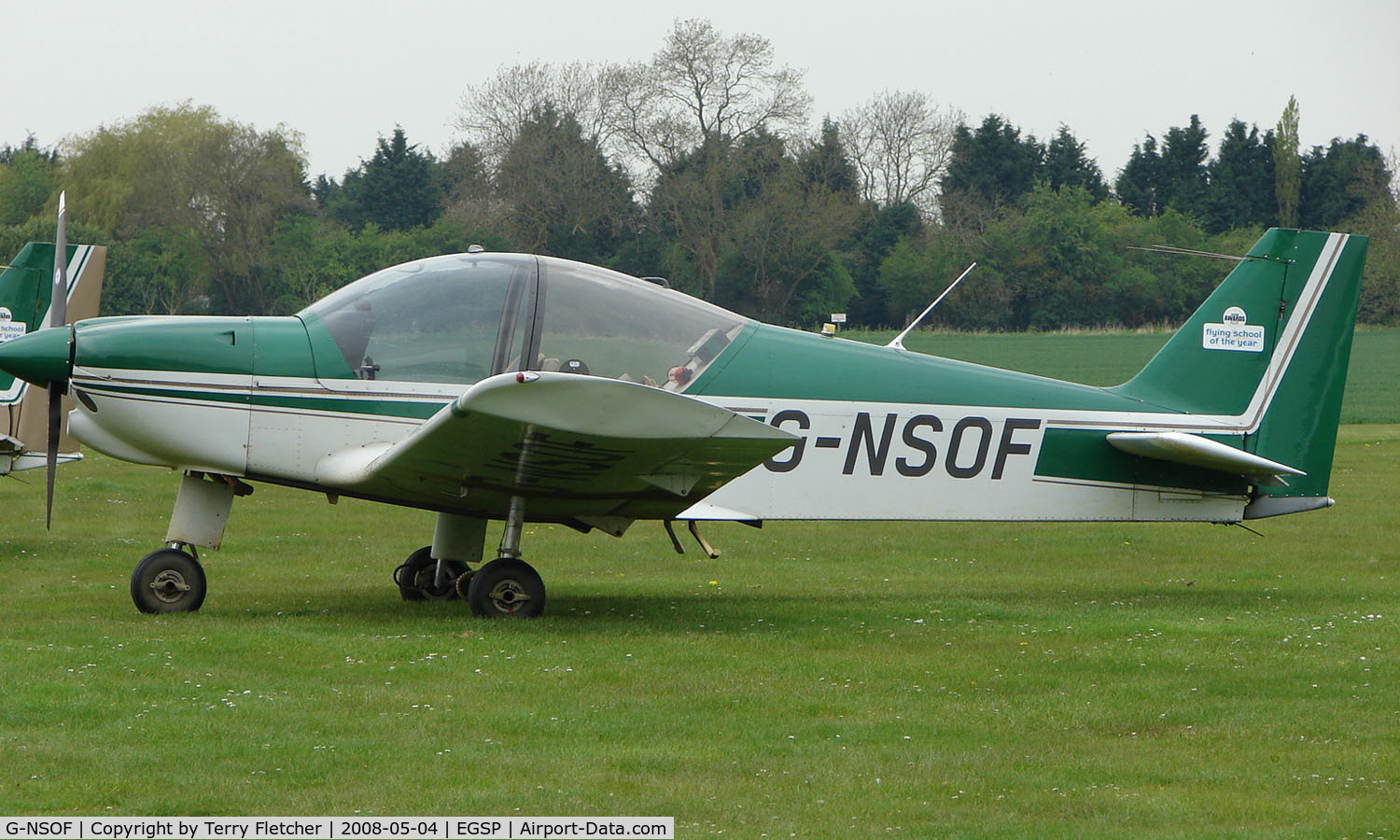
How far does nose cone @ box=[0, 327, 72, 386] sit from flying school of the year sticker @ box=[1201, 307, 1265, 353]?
23.4 feet

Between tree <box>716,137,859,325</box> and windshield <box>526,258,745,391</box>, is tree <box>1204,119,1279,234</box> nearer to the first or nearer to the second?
tree <box>716,137,859,325</box>

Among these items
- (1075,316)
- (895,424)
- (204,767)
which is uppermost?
(1075,316)

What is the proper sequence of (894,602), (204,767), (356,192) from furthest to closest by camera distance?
(356,192)
(894,602)
(204,767)

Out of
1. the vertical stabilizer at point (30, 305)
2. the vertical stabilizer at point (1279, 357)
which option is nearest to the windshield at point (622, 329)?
the vertical stabilizer at point (1279, 357)

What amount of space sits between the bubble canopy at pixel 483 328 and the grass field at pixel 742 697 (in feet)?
4.88

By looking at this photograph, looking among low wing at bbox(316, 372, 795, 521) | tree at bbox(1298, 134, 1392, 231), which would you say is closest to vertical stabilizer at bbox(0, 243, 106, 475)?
low wing at bbox(316, 372, 795, 521)

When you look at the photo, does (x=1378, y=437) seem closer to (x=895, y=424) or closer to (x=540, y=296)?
(x=895, y=424)

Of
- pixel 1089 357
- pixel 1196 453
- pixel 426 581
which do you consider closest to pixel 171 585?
pixel 426 581

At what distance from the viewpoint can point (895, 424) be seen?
838cm

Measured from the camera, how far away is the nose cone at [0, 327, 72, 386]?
24.4 ft

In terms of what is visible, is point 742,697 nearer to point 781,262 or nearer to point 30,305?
point 30,305

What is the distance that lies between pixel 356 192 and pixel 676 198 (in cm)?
2202

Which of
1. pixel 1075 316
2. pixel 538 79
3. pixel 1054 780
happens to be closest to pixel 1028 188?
pixel 1075 316

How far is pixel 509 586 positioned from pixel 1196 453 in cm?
437
